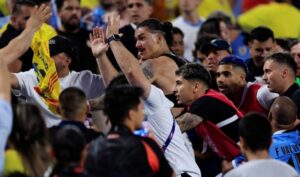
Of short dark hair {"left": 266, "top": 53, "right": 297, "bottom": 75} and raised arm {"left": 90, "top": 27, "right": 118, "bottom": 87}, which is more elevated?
raised arm {"left": 90, "top": 27, "right": 118, "bottom": 87}

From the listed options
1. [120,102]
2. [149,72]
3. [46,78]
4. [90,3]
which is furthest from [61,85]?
[90,3]

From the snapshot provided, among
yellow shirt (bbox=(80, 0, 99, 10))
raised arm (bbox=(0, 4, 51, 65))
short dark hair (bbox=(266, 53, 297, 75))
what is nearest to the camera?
raised arm (bbox=(0, 4, 51, 65))

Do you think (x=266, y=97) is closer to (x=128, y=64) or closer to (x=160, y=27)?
(x=160, y=27)

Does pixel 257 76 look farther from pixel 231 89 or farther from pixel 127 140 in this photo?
pixel 127 140

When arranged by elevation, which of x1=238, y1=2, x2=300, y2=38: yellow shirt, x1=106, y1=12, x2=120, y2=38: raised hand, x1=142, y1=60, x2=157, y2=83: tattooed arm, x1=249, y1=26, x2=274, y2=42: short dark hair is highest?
x1=106, y1=12, x2=120, y2=38: raised hand

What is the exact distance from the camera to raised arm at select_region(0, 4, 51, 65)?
9766 mm

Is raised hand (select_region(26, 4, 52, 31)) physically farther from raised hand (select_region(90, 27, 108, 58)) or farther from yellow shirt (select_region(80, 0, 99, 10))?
yellow shirt (select_region(80, 0, 99, 10))

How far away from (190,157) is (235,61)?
1.98 m

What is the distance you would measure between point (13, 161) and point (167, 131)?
2.08m

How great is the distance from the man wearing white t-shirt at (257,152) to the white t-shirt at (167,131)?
1364mm

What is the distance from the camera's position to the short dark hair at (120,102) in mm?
8086

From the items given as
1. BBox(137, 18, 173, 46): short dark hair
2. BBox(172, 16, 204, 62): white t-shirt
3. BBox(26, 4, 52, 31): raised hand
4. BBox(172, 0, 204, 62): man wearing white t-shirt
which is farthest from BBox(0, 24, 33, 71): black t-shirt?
BBox(172, 0, 204, 62): man wearing white t-shirt

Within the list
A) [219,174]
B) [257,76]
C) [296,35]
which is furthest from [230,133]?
[296,35]

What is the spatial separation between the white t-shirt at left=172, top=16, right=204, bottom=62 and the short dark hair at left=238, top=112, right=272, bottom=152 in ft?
23.8
